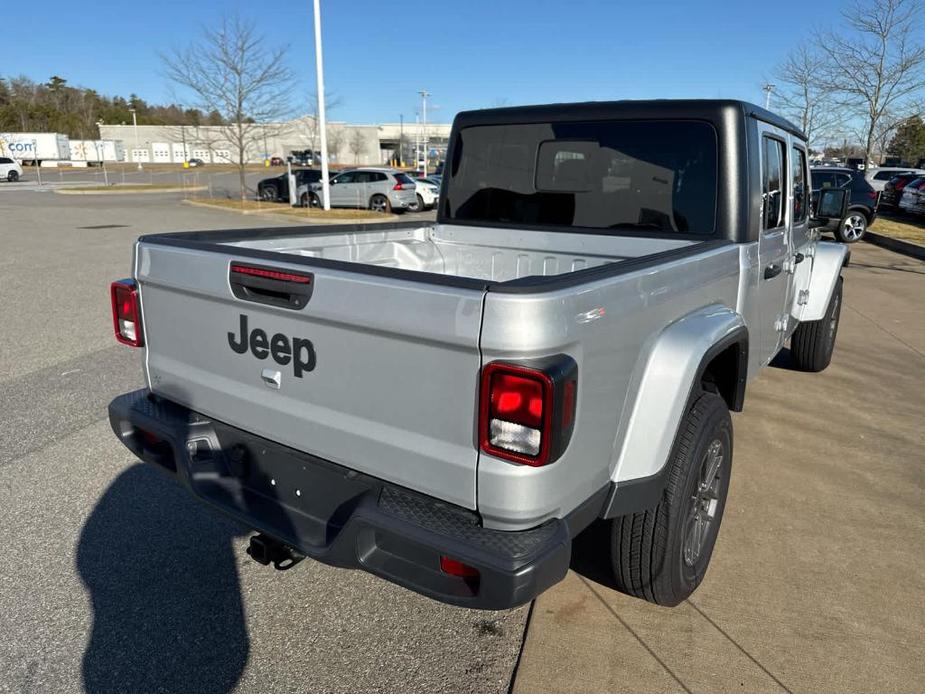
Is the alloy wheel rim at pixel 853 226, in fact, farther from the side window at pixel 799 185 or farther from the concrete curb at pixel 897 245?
the side window at pixel 799 185

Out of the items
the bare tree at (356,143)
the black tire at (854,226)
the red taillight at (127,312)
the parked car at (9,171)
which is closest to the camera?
the red taillight at (127,312)

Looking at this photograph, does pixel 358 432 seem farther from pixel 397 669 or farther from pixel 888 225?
pixel 888 225

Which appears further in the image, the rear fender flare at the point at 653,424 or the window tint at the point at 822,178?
the window tint at the point at 822,178

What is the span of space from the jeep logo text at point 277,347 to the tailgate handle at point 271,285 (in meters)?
0.11

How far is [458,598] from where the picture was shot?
79.0 inches

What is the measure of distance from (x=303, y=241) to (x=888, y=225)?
20741mm

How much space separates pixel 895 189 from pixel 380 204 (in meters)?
17.2

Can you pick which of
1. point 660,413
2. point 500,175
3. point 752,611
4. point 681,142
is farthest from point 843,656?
point 500,175

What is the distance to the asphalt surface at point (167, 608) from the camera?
252cm

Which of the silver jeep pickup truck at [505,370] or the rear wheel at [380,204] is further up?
the silver jeep pickup truck at [505,370]

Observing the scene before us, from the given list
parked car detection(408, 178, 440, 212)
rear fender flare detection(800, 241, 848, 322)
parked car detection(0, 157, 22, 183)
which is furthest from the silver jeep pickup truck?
parked car detection(0, 157, 22, 183)

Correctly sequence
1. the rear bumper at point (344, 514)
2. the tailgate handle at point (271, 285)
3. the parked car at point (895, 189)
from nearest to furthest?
the rear bumper at point (344, 514) → the tailgate handle at point (271, 285) → the parked car at point (895, 189)

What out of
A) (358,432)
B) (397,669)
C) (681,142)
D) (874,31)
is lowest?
(397,669)

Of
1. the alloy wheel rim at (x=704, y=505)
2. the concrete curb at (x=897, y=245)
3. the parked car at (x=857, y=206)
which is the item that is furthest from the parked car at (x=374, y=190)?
the alloy wheel rim at (x=704, y=505)
